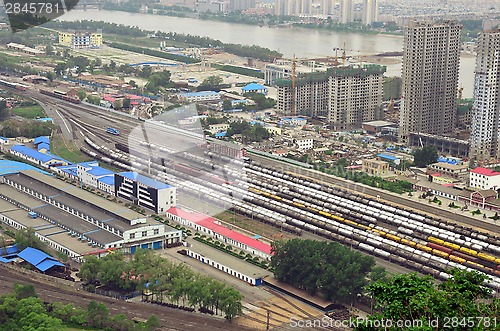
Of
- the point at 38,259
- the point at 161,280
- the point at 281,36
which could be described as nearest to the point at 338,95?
the point at 38,259

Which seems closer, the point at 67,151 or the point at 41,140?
the point at 67,151

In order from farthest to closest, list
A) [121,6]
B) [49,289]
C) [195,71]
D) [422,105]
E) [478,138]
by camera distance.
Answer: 1. [121,6]
2. [195,71]
3. [422,105]
4. [478,138]
5. [49,289]

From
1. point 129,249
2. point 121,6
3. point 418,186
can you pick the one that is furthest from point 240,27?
point 129,249

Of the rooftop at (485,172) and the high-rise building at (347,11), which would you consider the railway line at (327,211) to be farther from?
the high-rise building at (347,11)

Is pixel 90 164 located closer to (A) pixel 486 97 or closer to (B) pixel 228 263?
(B) pixel 228 263

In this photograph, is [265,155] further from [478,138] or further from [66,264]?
[66,264]

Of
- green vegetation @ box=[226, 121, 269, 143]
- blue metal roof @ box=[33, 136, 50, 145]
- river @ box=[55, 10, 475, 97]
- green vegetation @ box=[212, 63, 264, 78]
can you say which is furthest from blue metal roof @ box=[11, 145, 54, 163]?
river @ box=[55, 10, 475, 97]

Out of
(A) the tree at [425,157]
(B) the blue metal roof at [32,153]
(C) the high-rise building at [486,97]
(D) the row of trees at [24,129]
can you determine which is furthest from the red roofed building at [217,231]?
(C) the high-rise building at [486,97]
